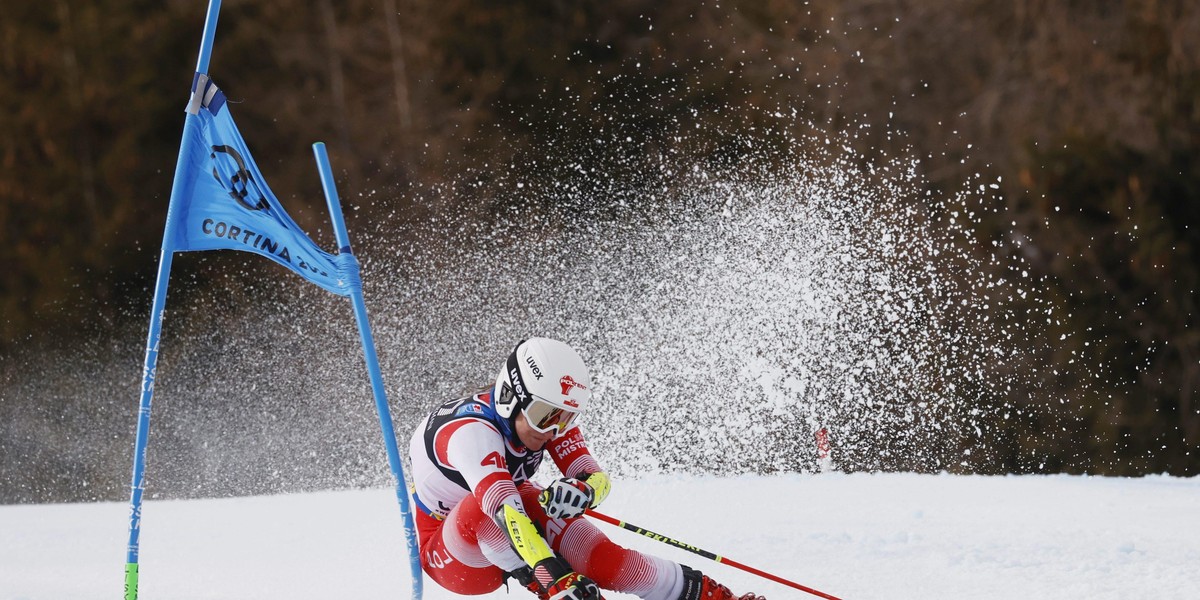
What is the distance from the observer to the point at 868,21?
11234 mm

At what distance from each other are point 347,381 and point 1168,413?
24.8 ft

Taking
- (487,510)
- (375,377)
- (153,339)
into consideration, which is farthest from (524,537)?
(153,339)

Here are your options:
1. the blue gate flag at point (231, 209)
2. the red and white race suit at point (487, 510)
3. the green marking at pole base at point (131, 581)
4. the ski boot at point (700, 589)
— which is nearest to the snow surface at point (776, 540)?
the red and white race suit at point (487, 510)

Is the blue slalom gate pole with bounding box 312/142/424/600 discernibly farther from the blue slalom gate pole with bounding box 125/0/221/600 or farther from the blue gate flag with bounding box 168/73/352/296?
the blue slalom gate pole with bounding box 125/0/221/600

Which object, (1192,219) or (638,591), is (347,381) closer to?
(1192,219)

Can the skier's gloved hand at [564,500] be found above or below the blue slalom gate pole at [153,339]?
below

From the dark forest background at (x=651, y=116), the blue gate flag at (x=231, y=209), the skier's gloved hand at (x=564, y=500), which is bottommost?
the skier's gloved hand at (x=564, y=500)

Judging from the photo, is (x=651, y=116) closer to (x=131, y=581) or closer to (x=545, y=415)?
(x=545, y=415)

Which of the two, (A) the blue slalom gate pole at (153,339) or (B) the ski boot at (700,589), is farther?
(A) the blue slalom gate pole at (153,339)

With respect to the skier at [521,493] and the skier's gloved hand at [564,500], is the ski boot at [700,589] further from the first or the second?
the skier's gloved hand at [564,500]

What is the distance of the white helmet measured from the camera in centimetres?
321

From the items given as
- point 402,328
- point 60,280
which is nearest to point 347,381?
point 402,328

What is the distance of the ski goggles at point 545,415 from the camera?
Result: 323 cm

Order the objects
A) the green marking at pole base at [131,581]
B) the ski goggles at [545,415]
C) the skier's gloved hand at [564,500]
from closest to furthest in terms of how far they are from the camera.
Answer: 1. the skier's gloved hand at [564,500]
2. the ski goggles at [545,415]
3. the green marking at pole base at [131,581]
